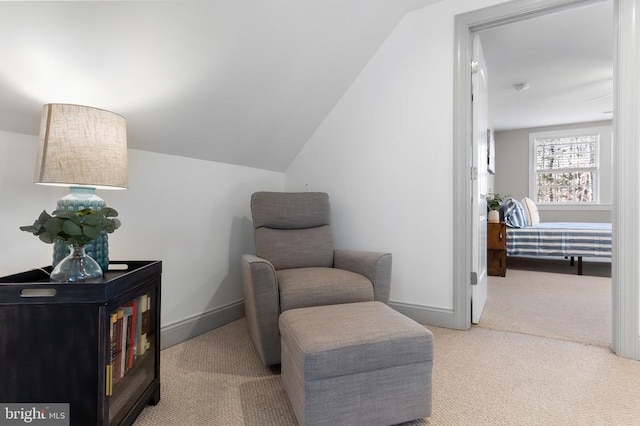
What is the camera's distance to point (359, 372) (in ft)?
3.78

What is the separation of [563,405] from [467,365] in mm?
422

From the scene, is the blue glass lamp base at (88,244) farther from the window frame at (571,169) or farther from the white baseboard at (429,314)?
the window frame at (571,169)

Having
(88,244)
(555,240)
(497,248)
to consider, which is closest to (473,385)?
(88,244)

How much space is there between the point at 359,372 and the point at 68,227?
1.04m

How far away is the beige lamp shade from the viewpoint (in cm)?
113

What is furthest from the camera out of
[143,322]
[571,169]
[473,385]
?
[571,169]

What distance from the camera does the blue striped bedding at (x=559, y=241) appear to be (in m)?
4.01

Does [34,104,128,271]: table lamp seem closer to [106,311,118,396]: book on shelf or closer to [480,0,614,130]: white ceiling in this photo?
[106,311,118,396]: book on shelf

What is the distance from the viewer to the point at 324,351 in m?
1.11

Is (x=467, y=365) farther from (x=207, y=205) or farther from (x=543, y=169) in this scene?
(x=543, y=169)

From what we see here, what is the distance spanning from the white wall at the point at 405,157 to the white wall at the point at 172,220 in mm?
784

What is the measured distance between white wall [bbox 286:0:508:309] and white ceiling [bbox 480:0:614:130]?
883mm

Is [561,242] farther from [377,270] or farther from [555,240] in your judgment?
[377,270]

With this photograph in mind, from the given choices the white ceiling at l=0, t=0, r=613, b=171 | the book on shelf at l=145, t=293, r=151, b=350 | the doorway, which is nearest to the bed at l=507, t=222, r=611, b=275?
the doorway
